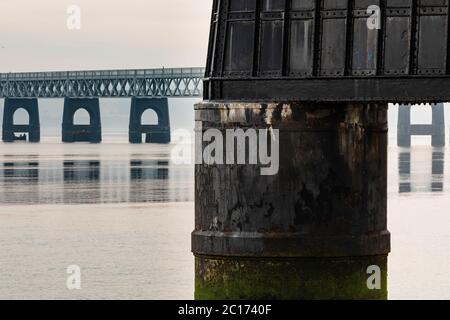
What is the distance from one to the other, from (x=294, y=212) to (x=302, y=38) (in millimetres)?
3350

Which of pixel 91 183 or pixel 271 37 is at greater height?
pixel 271 37

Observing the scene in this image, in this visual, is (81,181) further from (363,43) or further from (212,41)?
(363,43)

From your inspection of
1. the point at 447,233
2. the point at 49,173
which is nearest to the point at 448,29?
the point at 447,233

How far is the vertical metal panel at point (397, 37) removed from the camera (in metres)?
26.4

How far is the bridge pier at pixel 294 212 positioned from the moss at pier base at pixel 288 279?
2 cm

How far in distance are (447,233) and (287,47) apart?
89.1 ft

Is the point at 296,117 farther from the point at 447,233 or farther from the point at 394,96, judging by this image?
the point at 447,233

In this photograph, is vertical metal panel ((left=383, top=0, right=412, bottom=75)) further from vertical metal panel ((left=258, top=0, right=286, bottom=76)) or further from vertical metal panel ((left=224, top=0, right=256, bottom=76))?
vertical metal panel ((left=224, top=0, right=256, bottom=76))

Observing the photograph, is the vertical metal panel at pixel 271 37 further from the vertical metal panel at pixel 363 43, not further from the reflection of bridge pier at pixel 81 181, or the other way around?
the reflection of bridge pier at pixel 81 181

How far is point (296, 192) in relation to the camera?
2706cm

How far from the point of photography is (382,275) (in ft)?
93.5

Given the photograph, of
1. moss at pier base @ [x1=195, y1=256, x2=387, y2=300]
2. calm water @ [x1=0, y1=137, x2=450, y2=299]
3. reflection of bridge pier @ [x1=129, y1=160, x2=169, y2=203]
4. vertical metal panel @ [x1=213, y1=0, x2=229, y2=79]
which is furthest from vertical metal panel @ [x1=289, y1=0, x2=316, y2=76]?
reflection of bridge pier @ [x1=129, y1=160, x2=169, y2=203]

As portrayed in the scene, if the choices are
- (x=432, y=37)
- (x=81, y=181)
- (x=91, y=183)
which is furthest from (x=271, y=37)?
(x=81, y=181)

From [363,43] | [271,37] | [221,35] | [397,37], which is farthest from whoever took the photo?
[221,35]
